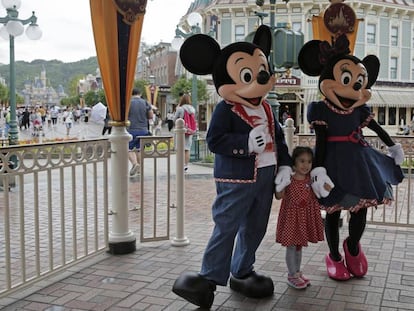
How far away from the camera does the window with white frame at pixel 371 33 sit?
32062 mm

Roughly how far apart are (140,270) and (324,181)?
167 cm

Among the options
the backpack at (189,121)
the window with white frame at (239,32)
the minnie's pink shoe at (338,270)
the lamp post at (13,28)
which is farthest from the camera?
the window with white frame at (239,32)

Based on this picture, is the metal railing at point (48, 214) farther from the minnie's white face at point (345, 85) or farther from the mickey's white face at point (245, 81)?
the minnie's white face at point (345, 85)

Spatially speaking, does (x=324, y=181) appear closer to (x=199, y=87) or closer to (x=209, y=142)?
(x=209, y=142)

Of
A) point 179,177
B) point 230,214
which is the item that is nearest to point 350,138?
point 230,214

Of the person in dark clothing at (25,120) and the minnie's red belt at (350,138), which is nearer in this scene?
the minnie's red belt at (350,138)

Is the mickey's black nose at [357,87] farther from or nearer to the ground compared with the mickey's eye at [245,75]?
nearer to the ground

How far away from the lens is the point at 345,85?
152 inches

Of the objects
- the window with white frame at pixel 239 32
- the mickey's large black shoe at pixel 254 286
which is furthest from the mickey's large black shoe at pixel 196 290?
the window with white frame at pixel 239 32

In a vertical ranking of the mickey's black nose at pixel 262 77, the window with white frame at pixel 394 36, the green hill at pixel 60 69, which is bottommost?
the mickey's black nose at pixel 262 77

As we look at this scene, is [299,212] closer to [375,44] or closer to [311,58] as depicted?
[311,58]

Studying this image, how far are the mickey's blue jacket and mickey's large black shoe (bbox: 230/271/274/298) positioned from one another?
722mm

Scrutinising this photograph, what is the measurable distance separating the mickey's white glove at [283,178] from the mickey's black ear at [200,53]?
86 centimetres

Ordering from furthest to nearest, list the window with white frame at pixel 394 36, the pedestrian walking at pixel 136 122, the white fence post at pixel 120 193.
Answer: the window with white frame at pixel 394 36, the pedestrian walking at pixel 136 122, the white fence post at pixel 120 193
